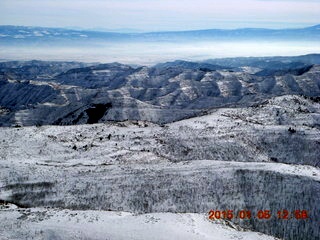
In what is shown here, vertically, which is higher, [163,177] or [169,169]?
[169,169]

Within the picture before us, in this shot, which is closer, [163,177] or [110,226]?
[110,226]

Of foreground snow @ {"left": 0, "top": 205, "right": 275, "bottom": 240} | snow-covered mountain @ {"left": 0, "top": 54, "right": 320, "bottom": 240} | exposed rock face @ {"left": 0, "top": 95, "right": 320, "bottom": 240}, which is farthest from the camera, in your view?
exposed rock face @ {"left": 0, "top": 95, "right": 320, "bottom": 240}

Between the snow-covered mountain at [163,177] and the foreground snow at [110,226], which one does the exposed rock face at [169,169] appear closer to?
the snow-covered mountain at [163,177]

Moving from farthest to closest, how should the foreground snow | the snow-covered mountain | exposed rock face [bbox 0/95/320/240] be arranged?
exposed rock face [bbox 0/95/320/240]
the snow-covered mountain
the foreground snow

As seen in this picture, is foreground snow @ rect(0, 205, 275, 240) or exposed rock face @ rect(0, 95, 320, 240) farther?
exposed rock face @ rect(0, 95, 320, 240)

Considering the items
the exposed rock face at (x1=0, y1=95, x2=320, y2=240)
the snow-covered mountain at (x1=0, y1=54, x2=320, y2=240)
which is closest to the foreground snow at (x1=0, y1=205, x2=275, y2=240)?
the snow-covered mountain at (x1=0, y1=54, x2=320, y2=240)

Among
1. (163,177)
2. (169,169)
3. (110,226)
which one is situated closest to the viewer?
(110,226)

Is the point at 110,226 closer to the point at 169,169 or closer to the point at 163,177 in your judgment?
the point at 163,177

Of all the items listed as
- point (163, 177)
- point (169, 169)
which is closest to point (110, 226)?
point (163, 177)

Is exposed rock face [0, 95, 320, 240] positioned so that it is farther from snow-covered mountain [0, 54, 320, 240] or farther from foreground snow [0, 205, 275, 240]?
foreground snow [0, 205, 275, 240]
